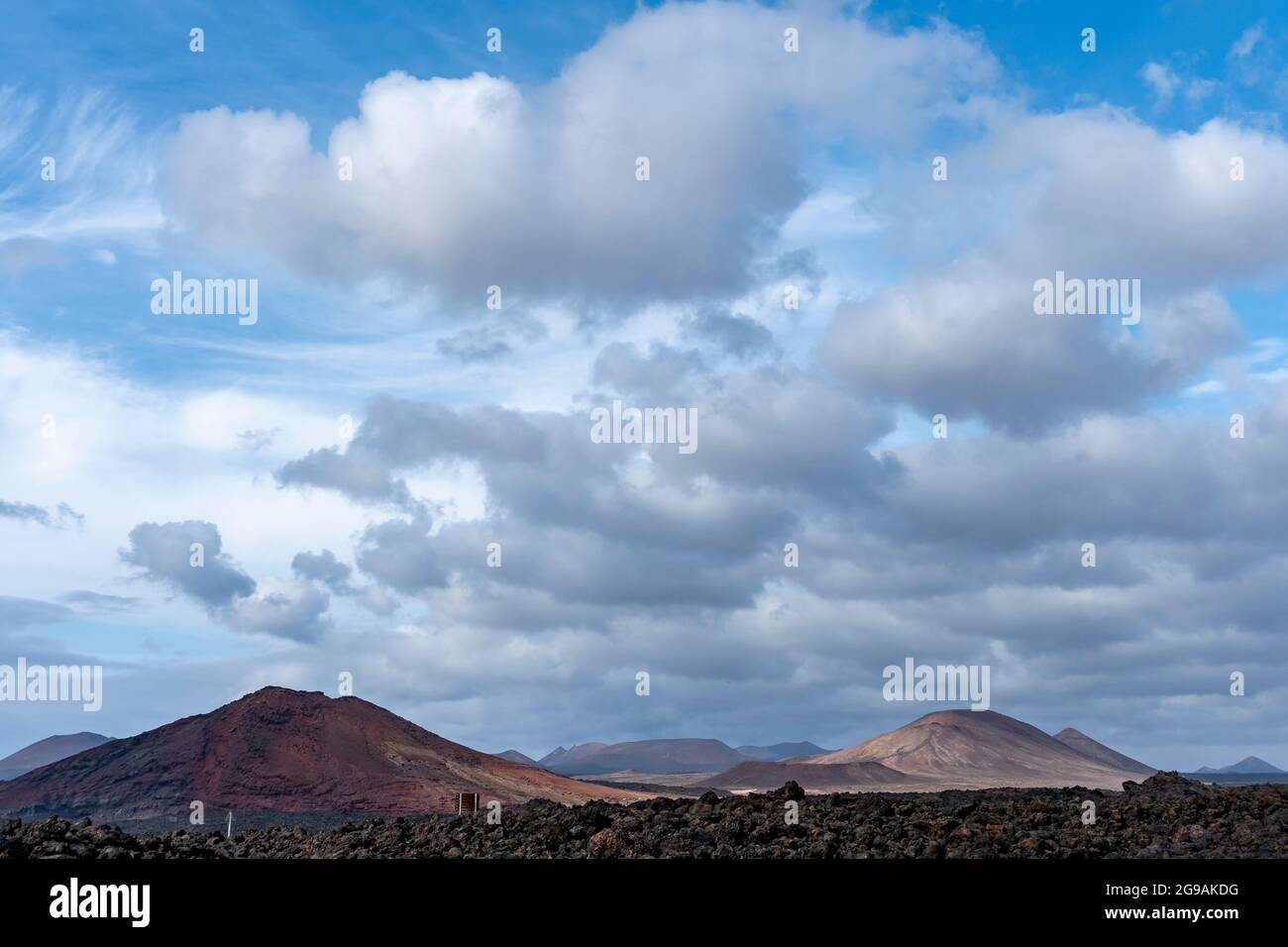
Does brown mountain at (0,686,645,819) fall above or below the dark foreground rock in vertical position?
below

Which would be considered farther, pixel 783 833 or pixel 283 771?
pixel 283 771

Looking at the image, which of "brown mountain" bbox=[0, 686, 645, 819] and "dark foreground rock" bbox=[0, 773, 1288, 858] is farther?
"brown mountain" bbox=[0, 686, 645, 819]

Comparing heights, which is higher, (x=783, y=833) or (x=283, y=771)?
(x=783, y=833)
